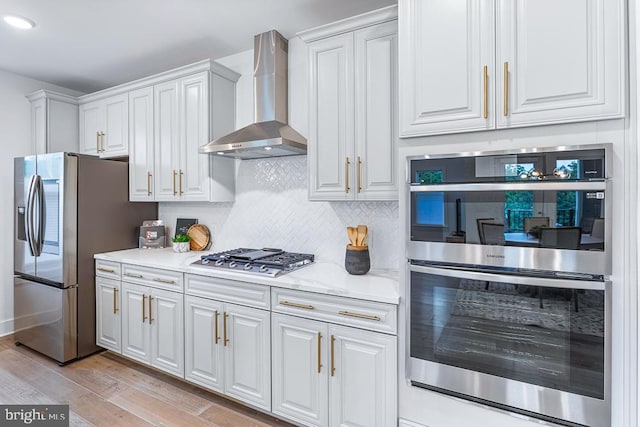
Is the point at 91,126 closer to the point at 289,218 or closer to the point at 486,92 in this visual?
the point at 289,218

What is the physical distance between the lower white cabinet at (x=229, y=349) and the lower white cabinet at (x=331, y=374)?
0.31ft

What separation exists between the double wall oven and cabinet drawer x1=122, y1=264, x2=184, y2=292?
5.61ft

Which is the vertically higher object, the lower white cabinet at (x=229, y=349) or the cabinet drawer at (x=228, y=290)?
the cabinet drawer at (x=228, y=290)

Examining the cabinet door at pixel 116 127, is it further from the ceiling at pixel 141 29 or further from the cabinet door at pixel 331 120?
the cabinet door at pixel 331 120

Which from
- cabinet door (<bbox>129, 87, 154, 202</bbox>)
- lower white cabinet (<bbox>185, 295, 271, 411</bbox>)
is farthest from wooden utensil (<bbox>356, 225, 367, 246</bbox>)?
cabinet door (<bbox>129, 87, 154, 202</bbox>)

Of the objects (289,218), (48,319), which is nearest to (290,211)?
(289,218)

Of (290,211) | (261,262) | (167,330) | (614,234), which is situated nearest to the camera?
(614,234)

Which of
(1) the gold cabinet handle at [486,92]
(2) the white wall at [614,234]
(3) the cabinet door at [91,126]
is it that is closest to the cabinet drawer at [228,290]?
(2) the white wall at [614,234]

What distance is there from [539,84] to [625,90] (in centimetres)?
28

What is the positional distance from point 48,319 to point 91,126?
1.96 metres

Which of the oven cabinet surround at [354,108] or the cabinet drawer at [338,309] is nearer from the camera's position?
the cabinet drawer at [338,309]

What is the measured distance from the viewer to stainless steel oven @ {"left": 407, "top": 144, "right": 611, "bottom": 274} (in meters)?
1.32

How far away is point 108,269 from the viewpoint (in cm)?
296

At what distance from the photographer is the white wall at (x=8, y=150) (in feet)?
11.2
